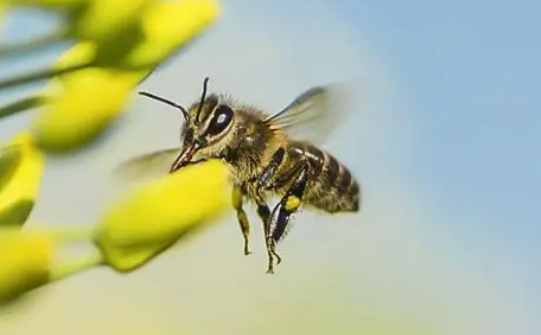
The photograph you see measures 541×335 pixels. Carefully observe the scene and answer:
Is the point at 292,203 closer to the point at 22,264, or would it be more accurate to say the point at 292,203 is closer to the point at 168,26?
the point at 168,26

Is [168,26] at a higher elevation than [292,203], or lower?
higher

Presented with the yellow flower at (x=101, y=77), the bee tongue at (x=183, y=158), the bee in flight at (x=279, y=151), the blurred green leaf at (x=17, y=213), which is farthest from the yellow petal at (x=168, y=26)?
the bee in flight at (x=279, y=151)

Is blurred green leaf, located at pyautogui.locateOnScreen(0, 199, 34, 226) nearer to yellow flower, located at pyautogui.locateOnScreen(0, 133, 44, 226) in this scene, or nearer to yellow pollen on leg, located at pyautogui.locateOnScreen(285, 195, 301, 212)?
yellow flower, located at pyautogui.locateOnScreen(0, 133, 44, 226)

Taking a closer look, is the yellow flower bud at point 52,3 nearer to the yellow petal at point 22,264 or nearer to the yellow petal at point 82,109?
the yellow petal at point 82,109

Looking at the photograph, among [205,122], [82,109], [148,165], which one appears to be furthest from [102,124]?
[205,122]

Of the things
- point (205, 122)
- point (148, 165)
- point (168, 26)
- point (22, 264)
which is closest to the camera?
point (22, 264)

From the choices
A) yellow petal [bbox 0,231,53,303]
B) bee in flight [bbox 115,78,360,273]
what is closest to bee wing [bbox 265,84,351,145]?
bee in flight [bbox 115,78,360,273]

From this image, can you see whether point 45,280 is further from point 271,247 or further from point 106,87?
point 271,247
